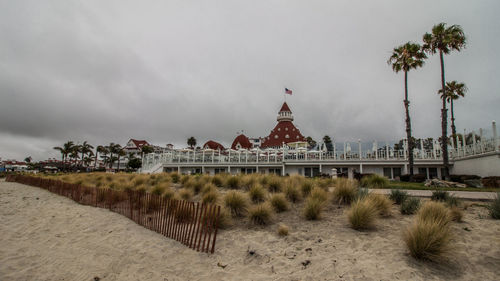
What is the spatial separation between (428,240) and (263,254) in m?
3.68

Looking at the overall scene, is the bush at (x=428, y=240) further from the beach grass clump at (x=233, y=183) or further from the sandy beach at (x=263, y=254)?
the beach grass clump at (x=233, y=183)

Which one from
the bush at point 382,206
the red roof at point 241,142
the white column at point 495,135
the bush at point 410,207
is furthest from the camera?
the red roof at point 241,142

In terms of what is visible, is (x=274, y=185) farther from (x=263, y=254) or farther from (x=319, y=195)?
(x=263, y=254)

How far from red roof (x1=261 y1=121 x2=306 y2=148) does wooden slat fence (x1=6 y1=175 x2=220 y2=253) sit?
5285 centimetres

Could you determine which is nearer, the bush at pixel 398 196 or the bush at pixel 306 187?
the bush at pixel 398 196

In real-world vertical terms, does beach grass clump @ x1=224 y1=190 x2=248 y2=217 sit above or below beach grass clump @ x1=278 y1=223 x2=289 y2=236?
above

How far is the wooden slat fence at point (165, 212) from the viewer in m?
7.31

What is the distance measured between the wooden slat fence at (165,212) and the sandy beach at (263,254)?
32 cm

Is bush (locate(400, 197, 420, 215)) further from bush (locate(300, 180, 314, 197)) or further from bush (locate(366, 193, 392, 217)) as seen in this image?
bush (locate(300, 180, 314, 197))

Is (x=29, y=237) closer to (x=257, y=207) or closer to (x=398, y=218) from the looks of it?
(x=257, y=207)

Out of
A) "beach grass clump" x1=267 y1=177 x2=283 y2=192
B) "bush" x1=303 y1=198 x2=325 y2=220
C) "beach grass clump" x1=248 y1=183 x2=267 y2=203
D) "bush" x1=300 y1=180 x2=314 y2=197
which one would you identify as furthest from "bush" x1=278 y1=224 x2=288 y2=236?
"beach grass clump" x1=267 y1=177 x2=283 y2=192

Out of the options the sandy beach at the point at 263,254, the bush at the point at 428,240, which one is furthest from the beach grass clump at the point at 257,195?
the bush at the point at 428,240

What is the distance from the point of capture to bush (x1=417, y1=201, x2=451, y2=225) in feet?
20.6

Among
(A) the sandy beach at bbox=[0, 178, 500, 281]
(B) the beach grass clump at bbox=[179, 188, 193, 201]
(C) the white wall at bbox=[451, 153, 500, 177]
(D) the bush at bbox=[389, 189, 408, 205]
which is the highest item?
(C) the white wall at bbox=[451, 153, 500, 177]
